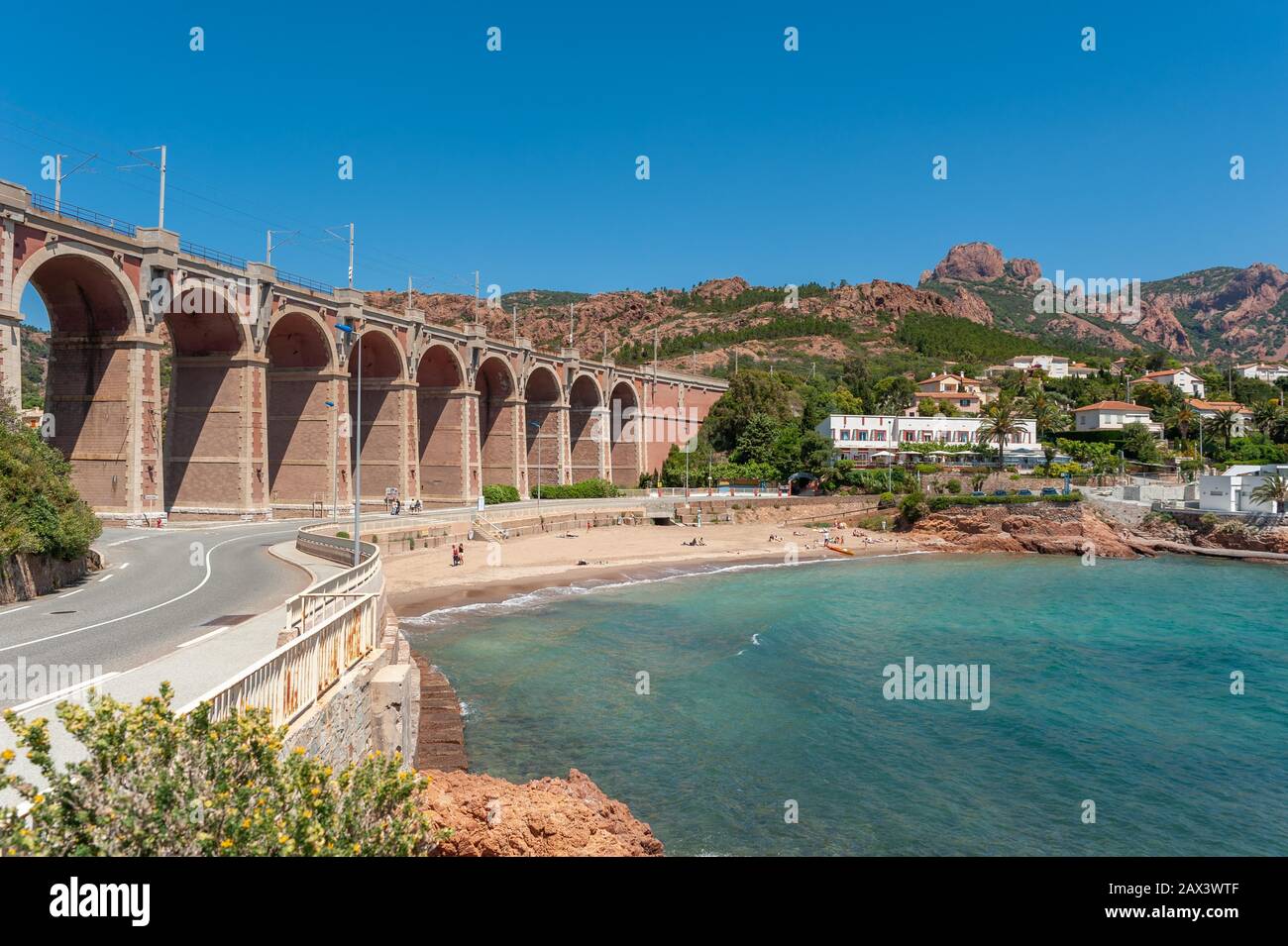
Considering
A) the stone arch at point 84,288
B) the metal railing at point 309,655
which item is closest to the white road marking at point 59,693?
the metal railing at point 309,655

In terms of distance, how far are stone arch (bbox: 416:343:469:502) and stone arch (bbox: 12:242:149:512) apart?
2837 centimetres

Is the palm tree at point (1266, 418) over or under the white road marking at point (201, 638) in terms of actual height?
over

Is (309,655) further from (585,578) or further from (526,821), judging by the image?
(585,578)

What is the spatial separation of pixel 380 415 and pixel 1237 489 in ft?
224

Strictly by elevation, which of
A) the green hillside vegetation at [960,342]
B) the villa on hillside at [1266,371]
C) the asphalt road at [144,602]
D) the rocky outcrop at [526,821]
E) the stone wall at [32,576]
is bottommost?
the rocky outcrop at [526,821]

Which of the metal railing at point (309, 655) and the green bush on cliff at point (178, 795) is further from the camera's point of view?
the metal railing at point (309, 655)

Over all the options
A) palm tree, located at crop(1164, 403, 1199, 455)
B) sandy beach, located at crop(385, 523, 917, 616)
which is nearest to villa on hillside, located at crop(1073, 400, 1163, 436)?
palm tree, located at crop(1164, 403, 1199, 455)

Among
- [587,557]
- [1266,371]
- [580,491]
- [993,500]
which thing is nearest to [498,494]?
[580,491]

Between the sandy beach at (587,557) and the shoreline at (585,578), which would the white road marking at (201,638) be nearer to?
the shoreline at (585,578)

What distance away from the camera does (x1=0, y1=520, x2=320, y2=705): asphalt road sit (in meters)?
15.4

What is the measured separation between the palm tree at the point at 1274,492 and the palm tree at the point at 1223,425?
84.5 feet

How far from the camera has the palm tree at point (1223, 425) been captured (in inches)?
3413

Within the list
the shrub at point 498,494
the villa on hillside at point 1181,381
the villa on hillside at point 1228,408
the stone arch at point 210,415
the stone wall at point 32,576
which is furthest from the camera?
the villa on hillside at point 1181,381

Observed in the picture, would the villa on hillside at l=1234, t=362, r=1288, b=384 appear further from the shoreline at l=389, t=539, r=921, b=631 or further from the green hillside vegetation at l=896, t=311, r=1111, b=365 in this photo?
the shoreline at l=389, t=539, r=921, b=631
